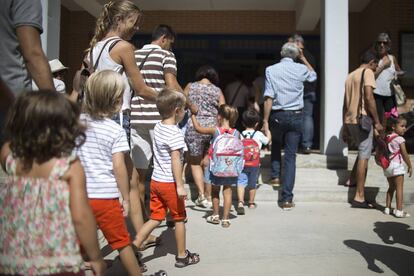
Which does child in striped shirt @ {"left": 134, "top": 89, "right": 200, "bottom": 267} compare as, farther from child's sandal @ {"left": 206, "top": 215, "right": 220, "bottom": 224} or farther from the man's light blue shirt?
the man's light blue shirt

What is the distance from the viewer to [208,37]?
A: 11883 mm

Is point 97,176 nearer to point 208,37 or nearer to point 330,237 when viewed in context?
point 330,237

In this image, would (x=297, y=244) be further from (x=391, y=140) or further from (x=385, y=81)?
(x=385, y=81)

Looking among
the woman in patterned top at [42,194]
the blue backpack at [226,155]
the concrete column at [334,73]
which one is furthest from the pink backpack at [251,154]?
the woman in patterned top at [42,194]

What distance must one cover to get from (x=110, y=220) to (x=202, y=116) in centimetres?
325

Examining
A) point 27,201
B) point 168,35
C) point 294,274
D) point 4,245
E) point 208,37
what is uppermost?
point 208,37

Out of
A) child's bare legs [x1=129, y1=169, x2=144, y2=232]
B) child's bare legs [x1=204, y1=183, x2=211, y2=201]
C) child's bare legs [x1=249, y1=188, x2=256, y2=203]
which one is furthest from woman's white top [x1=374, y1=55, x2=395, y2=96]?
child's bare legs [x1=129, y1=169, x2=144, y2=232]

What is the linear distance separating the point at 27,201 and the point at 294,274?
237 centimetres

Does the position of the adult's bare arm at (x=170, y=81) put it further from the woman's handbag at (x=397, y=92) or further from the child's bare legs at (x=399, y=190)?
the woman's handbag at (x=397, y=92)

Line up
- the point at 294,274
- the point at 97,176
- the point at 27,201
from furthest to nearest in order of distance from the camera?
the point at 294,274 < the point at 97,176 < the point at 27,201

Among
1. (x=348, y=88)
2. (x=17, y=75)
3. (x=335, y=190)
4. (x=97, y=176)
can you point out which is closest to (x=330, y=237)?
(x=335, y=190)

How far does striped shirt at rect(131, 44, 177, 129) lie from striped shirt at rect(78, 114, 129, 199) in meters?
1.20

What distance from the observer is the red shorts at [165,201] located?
3.74 meters

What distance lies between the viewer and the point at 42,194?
1920 mm
